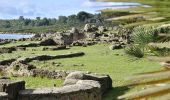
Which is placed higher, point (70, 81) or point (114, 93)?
point (70, 81)

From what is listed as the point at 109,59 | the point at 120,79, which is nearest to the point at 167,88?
the point at 120,79

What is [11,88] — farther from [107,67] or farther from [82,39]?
[82,39]

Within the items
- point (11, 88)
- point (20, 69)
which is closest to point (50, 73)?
point (20, 69)

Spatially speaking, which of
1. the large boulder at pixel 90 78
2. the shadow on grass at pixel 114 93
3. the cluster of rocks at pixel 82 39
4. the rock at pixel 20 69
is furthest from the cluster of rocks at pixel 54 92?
the cluster of rocks at pixel 82 39

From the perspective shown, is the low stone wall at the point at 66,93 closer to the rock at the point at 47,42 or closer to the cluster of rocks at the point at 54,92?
the cluster of rocks at the point at 54,92

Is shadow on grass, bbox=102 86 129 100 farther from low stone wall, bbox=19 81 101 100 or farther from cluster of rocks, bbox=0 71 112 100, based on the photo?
low stone wall, bbox=19 81 101 100

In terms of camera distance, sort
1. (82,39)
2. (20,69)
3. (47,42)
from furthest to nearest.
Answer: (82,39), (47,42), (20,69)

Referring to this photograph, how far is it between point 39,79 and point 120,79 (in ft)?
14.4

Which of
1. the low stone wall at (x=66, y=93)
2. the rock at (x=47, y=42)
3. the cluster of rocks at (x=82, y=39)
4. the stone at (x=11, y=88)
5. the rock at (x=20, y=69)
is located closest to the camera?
the low stone wall at (x=66, y=93)

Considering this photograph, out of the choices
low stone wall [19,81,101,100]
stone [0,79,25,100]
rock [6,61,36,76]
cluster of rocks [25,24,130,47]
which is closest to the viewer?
low stone wall [19,81,101,100]

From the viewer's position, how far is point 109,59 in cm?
2695

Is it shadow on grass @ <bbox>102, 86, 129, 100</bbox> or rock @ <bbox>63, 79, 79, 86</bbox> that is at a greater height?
rock @ <bbox>63, 79, 79, 86</bbox>

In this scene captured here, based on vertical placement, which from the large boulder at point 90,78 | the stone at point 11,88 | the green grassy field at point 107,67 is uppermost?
the stone at point 11,88

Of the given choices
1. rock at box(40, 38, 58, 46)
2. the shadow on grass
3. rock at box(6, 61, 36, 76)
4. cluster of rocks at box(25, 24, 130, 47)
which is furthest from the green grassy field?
rock at box(40, 38, 58, 46)
